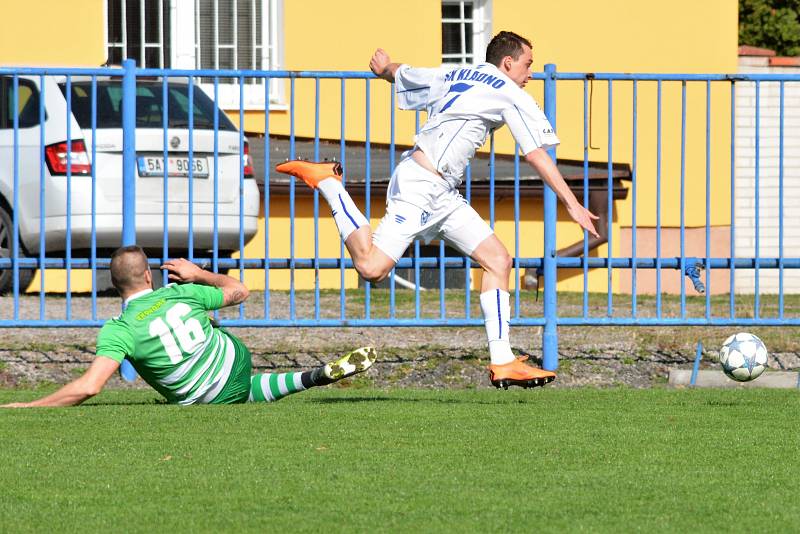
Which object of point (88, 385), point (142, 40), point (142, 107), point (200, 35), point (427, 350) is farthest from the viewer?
point (200, 35)

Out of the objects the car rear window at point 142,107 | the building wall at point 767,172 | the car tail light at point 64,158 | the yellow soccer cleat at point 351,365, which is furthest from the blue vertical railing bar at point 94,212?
the building wall at point 767,172

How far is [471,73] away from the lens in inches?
316

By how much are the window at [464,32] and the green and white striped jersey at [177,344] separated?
11.0 meters

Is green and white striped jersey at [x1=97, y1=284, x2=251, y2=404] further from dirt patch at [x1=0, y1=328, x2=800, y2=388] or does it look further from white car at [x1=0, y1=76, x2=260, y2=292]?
white car at [x1=0, y1=76, x2=260, y2=292]

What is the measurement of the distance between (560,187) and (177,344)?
6.15 feet

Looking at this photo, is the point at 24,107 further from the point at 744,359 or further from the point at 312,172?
the point at 744,359

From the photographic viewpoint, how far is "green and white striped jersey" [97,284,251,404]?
24.3ft

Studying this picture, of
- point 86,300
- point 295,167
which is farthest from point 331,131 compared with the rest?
point 295,167

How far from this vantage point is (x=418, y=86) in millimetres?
8266

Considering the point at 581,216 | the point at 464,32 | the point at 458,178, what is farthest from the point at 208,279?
the point at 464,32

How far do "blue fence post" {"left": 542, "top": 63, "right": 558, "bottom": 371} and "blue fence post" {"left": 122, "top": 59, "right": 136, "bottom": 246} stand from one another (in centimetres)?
238

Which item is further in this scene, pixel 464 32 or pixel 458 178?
pixel 464 32

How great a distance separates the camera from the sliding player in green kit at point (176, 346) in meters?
7.38

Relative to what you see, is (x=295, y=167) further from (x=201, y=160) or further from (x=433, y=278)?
(x=433, y=278)
